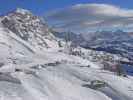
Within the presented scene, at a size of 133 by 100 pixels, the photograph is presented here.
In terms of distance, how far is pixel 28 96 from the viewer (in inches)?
1594

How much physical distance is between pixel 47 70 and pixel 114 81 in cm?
969

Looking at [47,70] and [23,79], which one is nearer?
[23,79]

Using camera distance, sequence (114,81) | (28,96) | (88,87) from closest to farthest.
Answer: (28,96) → (88,87) → (114,81)

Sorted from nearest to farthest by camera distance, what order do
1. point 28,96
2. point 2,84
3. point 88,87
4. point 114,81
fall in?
point 28,96
point 2,84
point 88,87
point 114,81

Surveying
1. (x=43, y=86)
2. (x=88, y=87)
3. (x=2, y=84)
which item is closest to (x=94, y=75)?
(x=88, y=87)

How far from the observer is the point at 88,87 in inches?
1858

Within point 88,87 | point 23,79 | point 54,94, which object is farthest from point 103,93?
point 23,79

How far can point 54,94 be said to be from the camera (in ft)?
140

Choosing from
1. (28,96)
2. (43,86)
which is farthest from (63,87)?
(28,96)

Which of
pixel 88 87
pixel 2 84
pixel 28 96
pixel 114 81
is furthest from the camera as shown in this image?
pixel 114 81

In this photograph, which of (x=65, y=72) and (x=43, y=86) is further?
(x=65, y=72)

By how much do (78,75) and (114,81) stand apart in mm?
5100

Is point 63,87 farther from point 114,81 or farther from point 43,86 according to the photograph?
point 114,81

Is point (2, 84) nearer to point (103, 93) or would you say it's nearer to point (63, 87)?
point (63, 87)
